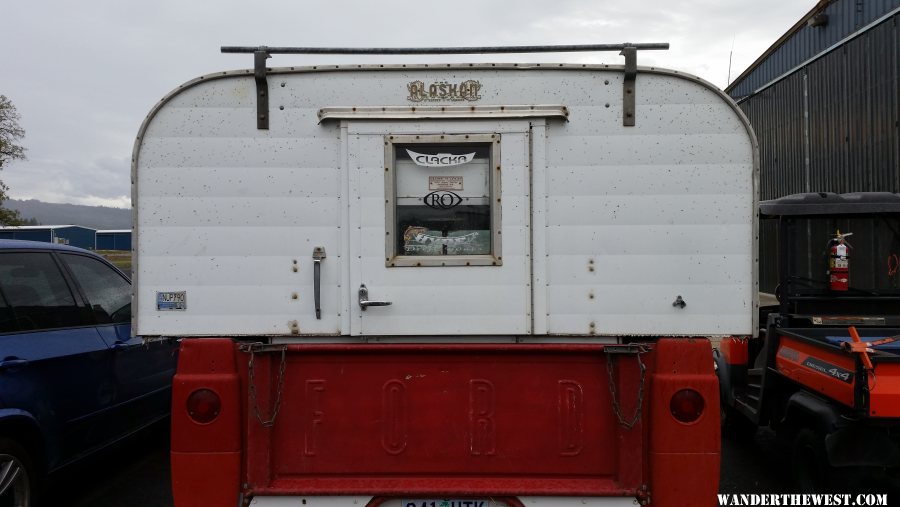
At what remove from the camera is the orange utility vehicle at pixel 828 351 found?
3.67m

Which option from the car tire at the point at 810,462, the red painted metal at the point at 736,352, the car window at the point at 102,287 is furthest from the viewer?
the red painted metal at the point at 736,352

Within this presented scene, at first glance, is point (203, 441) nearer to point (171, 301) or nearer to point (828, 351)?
point (171, 301)

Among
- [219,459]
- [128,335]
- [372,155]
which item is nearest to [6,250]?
[128,335]

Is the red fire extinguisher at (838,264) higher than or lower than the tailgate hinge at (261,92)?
lower

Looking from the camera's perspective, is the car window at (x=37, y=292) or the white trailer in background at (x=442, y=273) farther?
the car window at (x=37, y=292)

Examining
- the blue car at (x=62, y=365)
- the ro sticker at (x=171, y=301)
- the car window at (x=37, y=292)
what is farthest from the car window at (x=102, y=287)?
the ro sticker at (x=171, y=301)

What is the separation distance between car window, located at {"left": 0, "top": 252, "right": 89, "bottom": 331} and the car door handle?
0.28 metres

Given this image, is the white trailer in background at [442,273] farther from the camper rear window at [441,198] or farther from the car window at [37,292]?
the car window at [37,292]

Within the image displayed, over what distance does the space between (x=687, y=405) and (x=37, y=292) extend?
4.20 m

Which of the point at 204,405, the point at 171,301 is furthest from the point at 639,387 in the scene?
the point at 171,301

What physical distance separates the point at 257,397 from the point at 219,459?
0.34 m

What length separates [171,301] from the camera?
9.75 ft

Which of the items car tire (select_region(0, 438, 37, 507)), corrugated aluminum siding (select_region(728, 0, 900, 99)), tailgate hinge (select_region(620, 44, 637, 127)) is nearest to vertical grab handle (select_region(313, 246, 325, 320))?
tailgate hinge (select_region(620, 44, 637, 127))

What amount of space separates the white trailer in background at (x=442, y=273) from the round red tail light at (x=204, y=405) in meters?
0.01
